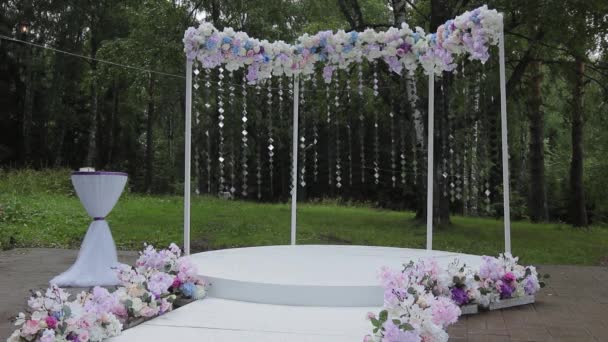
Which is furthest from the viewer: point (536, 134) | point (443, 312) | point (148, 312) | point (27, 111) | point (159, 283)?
point (27, 111)

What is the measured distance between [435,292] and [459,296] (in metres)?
0.26

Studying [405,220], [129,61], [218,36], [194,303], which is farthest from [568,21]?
[129,61]

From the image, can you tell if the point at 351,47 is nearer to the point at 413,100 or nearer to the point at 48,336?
the point at 48,336

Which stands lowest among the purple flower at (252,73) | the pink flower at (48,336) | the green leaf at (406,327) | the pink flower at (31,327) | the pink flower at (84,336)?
the pink flower at (84,336)

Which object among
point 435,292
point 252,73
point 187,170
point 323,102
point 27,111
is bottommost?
point 435,292

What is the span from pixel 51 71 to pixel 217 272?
16757mm

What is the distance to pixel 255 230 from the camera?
11.5 m

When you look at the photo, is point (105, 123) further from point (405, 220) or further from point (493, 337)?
point (493, 337)

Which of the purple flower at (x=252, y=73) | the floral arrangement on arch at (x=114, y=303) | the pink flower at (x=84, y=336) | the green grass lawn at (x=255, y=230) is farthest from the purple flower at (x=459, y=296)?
the green grass lawn at (x=255, y=230)

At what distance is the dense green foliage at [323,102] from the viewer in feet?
38.4

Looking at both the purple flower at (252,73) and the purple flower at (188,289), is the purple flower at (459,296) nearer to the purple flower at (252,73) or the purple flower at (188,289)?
the purple flower at (188,289)

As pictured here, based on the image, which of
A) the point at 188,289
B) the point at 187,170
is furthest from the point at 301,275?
the point at 187,170

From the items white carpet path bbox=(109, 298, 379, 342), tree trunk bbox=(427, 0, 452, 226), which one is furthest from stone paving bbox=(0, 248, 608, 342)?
tree trunk bbox=(427, 0, 452, 226)

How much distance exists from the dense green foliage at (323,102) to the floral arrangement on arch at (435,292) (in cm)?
495
